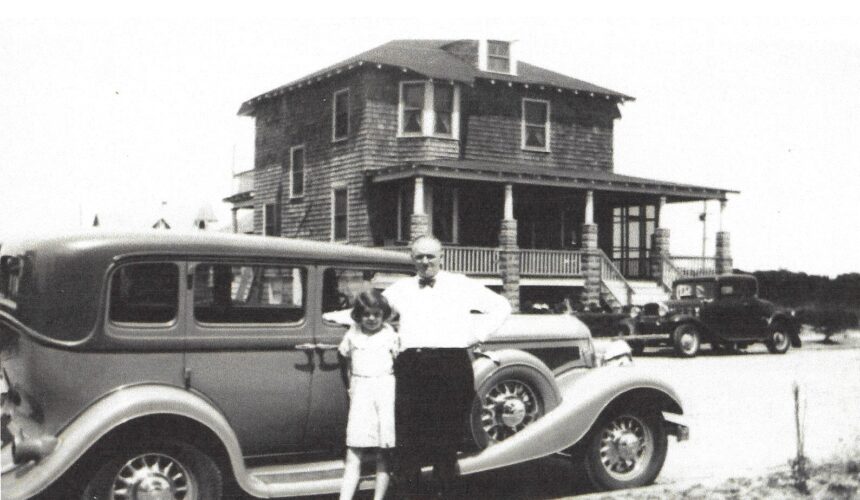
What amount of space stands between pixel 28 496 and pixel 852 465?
5.24 metres

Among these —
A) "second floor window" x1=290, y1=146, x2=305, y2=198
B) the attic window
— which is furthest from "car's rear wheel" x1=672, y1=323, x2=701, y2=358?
"second floor window" x1=290, y1=146, x2=305, y2=198

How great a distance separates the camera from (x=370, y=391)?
5586 mm

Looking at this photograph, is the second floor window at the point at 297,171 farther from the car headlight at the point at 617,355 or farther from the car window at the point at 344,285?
the car window at the point at 344,285

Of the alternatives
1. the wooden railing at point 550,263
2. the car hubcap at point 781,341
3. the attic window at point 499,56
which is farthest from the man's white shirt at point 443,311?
the attic window at point 499,56

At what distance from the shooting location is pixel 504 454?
243 inches

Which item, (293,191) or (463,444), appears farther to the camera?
(293,191)

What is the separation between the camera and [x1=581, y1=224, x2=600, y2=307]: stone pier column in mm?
25953

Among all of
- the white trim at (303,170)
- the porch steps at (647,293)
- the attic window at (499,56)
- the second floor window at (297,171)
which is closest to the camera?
the porch steps at (647,293)

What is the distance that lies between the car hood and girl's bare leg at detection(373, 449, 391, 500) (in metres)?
1.41

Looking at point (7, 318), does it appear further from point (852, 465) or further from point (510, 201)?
point (510, 201)

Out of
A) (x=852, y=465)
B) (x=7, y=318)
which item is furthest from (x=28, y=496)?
(x=852, y=465)

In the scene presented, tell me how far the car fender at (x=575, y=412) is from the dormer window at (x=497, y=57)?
72.3ft

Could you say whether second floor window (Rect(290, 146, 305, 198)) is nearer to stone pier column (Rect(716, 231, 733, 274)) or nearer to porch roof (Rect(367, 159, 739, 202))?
porch roof (Rect(367, 159, 739, 202))

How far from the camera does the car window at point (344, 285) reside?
5988 mm
